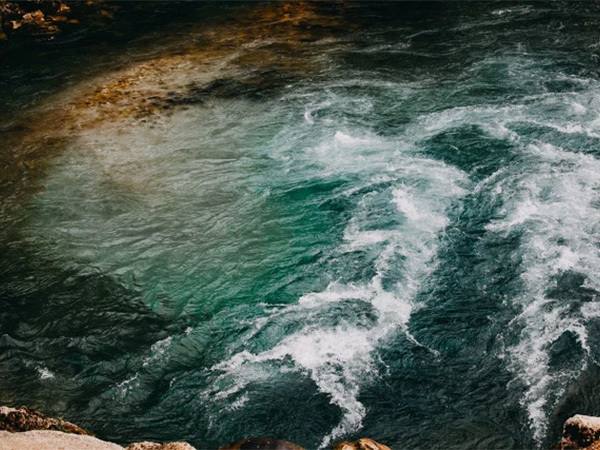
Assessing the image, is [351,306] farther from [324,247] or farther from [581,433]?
[581,433]

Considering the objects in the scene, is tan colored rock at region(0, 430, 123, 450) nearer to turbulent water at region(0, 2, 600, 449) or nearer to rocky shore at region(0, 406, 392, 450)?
rocky shore at region(0, 406, 392, 450)

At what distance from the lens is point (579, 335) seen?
21.7 ft

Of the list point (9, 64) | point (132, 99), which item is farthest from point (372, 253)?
point (9, 64)

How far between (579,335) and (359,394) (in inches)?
109

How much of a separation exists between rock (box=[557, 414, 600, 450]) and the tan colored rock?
12.6ft

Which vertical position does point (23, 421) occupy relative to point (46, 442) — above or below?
below

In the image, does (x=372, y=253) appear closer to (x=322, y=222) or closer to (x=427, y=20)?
(x=322, y=222)

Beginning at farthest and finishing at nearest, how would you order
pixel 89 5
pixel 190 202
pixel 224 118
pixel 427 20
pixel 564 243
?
pixel 89 5 → pixel 427 20 → pixel 224 118 → pixel 190 202 → pixel 564 243

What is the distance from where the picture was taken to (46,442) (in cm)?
459

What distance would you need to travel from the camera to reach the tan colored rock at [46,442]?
177 inches

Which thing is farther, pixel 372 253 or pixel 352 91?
pixel 352 91

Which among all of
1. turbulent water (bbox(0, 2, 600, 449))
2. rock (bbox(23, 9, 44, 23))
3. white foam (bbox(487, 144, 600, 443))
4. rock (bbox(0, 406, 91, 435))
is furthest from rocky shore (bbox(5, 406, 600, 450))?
rock (bbox(23, 9, 44, 23))

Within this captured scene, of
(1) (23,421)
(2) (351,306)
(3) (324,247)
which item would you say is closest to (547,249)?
(2) (351,306)

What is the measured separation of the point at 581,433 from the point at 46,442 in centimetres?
441
